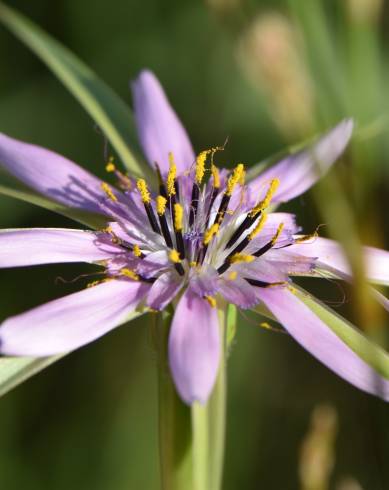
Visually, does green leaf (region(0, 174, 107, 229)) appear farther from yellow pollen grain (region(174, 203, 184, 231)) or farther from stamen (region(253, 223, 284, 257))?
stamen (region(253, 223, 284, 257))

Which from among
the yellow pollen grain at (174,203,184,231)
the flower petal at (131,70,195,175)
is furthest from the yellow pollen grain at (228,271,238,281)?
the flower petal at (131,70,195,175)

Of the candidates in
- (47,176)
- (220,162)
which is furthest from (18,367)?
(220,162)

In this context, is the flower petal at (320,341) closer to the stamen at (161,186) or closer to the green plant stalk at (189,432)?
the green plant stalk at (189,432)

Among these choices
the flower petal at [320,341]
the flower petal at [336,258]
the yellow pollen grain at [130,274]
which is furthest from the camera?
the flower petal at [336,258]

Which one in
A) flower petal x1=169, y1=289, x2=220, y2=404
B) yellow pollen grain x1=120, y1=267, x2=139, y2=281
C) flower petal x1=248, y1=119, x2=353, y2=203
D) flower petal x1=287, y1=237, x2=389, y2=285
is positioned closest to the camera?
flower petal x1=169, y1=289, x2=220, y2=404

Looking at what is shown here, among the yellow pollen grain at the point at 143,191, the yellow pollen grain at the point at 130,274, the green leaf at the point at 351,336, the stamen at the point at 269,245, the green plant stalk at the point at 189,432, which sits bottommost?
the green plant stalk at the point at 189,432

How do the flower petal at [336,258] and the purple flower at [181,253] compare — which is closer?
the purple flower at [181,253]

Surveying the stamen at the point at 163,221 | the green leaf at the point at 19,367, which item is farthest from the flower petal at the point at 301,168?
the green leaf at the point at 19,367
